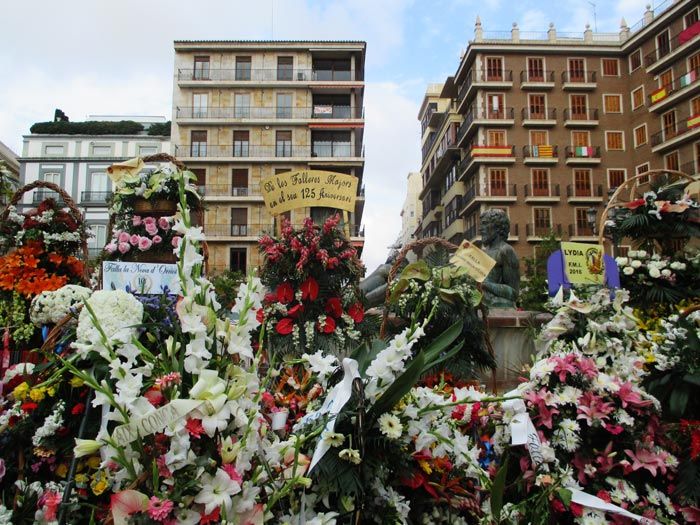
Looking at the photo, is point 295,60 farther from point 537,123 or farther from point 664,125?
point 664,125

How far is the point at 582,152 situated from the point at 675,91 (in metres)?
5.96

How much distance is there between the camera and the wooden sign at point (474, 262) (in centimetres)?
307

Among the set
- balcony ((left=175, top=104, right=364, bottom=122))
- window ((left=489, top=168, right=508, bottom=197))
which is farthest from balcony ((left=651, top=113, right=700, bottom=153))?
balcony ((left=175, top=104, right=364, bottom=122))

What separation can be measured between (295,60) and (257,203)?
34.1 ft

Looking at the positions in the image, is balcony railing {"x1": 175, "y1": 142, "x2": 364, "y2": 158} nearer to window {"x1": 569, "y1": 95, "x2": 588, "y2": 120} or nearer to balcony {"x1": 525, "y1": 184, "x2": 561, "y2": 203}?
balcony {"x1": 525, "y1": 184, "x2": 561, "y2": 203}

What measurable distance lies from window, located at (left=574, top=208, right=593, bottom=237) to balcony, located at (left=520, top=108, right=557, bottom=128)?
5.71 meters

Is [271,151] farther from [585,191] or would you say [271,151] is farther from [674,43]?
[674,43]

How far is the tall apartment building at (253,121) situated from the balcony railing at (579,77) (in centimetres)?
1303

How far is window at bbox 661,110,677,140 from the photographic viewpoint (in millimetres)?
29359

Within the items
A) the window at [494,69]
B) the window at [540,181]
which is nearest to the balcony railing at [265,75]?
the window at [494,69]

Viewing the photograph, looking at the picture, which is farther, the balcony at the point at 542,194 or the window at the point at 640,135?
the balcony at the point at 542,194

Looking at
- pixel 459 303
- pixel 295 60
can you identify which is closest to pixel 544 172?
pixel 295 60

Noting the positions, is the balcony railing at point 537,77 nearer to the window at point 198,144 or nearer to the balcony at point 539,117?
the balcony at point 539,117

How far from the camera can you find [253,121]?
112ft
